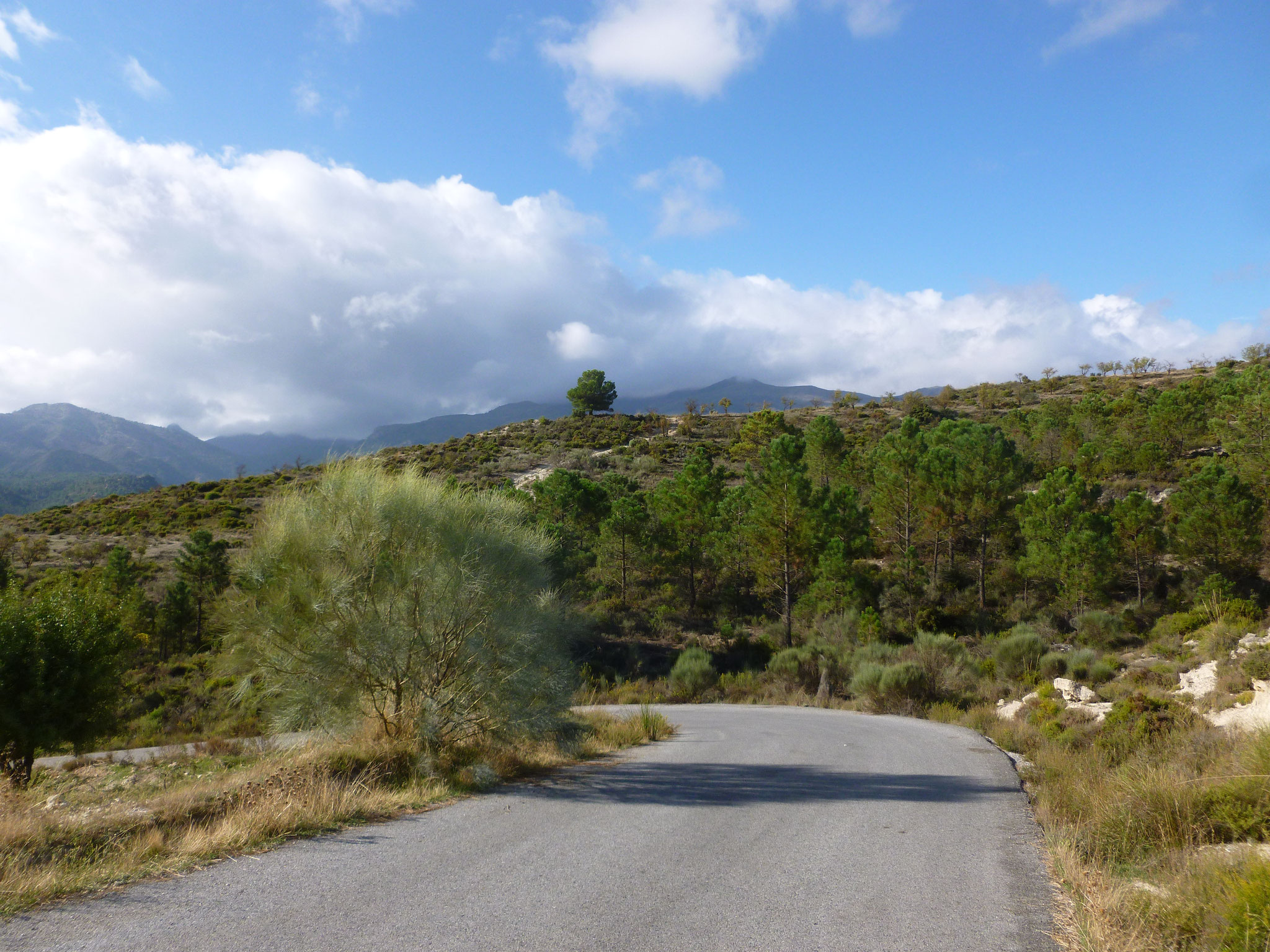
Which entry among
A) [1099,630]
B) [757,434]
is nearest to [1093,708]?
[1099,630]

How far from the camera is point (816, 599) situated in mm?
30859

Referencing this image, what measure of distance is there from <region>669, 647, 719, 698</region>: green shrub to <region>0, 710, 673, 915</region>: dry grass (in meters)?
15.8

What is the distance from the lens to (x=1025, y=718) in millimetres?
16500

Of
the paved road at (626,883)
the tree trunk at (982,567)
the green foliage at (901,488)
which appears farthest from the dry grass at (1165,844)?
the green foliage at (901,488)

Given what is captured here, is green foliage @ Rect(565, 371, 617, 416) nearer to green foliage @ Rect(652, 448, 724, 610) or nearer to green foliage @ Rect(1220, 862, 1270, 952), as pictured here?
green foliage @ Rect(652, 448, 724, 610)

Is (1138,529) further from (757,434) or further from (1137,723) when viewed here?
(757,434)

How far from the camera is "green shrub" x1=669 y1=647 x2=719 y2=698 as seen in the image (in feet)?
88.8

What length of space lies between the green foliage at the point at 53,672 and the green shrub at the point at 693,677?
1769 centimetres

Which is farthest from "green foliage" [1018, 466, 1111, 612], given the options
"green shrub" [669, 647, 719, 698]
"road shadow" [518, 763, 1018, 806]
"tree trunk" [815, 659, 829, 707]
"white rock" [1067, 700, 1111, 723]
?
"road shadow" [518, 763, 1018, 806]

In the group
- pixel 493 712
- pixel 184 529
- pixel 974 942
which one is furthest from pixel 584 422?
pixel 974 942

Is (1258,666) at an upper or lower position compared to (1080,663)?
upper

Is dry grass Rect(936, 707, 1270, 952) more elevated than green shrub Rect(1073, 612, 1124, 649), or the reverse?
dry grass Rect(936, 707, 1270, 952)

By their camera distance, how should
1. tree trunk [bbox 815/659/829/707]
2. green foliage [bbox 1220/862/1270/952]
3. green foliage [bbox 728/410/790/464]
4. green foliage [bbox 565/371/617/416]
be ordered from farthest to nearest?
1. green foliage [bbox 565/371/617/416]
2. green foliage [bbox 728/410/790/464]
3. tree trunk [bbox 815/659/829/707]
4. green foliage [bbox 1220/862/1270/952]

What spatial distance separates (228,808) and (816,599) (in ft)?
87.6
